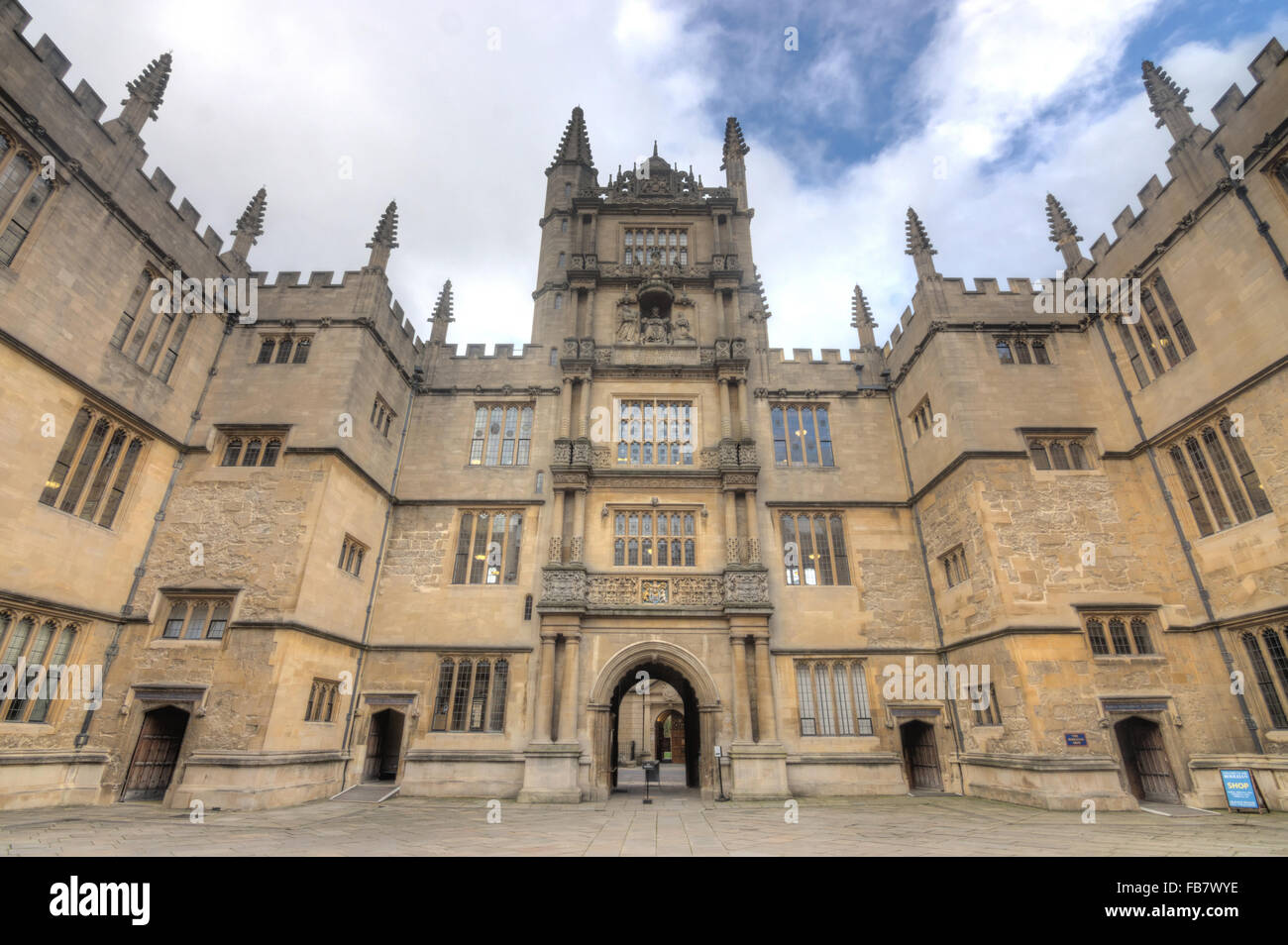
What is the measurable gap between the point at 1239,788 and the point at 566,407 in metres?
22.9

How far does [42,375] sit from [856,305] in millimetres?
29688

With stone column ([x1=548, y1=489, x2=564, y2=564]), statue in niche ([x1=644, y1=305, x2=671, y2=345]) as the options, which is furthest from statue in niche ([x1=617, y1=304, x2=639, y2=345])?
stone column ([x1=548, y1=489, x2=564, y2=564])

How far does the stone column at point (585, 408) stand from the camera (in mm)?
24111

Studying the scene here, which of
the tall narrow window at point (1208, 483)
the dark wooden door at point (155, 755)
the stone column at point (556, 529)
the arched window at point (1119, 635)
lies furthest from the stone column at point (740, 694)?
the dark wooden door at point (155, 755)

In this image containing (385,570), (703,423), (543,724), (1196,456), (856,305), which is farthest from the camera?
(856,305)

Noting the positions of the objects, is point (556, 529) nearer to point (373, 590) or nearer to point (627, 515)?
point (627, 515)

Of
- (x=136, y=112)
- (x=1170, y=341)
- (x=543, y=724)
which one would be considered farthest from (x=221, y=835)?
(x=1170, y=341)

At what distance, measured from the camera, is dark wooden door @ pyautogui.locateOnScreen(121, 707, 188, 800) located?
16156 millimetres

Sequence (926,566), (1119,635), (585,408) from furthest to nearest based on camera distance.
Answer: (585,408), (926,566), (1119,635)

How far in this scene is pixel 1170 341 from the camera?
60.8 feet

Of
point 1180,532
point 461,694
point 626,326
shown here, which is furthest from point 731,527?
point 1180,532

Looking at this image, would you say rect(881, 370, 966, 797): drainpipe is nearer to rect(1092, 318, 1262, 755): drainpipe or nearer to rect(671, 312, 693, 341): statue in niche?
rect(1092, 318, 1262, 755): drainpipe

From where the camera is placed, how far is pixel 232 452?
778 inches

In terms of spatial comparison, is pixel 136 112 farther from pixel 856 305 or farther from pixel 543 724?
pixel 856 305
